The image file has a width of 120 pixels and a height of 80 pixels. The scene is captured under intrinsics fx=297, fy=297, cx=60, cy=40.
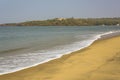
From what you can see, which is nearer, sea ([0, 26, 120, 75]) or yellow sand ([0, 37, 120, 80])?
yellow sand ([0, 37, 120, 80])

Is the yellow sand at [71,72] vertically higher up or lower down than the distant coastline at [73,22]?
higher up

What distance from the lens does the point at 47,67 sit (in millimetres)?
11562

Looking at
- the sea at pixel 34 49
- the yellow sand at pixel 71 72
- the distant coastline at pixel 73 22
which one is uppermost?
the yellow sand at pixel 71 72

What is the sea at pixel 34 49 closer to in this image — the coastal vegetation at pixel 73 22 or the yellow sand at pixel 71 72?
the yellow sand at pixel 71 72

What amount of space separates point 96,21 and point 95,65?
186706 millimetres

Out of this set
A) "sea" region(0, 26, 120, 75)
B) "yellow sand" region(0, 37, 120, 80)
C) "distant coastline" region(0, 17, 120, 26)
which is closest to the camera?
"yellow sand" region(0, 37, 120, 80)

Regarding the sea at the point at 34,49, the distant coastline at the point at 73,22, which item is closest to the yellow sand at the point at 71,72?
the sea at the point at 34,49

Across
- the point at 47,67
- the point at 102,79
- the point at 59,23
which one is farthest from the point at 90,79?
the point at 59,23

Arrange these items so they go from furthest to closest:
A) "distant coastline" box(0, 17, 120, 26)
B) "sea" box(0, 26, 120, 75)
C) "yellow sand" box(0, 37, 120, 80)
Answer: "distant coastline" box(0, 17, 120, 26) < "sea" box(0, 26, 120, 75) < "yellow sand" box(0, 37, 120, 80)

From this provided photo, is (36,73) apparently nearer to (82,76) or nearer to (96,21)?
(82,76)

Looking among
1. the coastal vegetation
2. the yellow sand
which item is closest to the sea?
the yellow sand

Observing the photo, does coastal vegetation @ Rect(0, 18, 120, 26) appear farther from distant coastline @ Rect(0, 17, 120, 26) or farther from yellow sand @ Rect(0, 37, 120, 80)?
yellow sand @ Rect(0, 37, 120, 80)

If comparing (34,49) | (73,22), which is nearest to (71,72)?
(34,49)

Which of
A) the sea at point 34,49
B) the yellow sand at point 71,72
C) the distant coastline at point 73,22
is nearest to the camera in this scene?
the yellow sand at point 71,72
